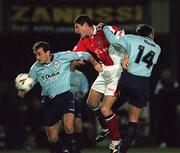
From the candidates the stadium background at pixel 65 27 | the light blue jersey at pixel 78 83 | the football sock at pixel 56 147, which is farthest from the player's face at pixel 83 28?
the stadium background at pixel 65 27

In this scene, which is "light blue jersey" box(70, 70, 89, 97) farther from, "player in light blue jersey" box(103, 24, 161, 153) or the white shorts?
"player in light blue jersey" box(103, 24, 161, 153)

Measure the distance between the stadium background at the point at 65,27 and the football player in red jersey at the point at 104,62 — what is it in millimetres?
5707

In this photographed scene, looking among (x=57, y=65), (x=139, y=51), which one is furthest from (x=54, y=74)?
(x=139, y=51)

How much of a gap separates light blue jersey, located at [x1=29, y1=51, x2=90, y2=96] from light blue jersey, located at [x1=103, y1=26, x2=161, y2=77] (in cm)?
81

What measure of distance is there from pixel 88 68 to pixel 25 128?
2658 millimetres

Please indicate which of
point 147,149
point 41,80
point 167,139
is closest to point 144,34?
point 41,80

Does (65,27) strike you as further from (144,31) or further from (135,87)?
(135,87)

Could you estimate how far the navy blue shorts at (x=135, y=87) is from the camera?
→ 13.8 metres

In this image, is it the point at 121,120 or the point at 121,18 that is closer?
the point at 121,120

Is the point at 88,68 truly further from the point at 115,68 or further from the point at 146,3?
the point at 115,68

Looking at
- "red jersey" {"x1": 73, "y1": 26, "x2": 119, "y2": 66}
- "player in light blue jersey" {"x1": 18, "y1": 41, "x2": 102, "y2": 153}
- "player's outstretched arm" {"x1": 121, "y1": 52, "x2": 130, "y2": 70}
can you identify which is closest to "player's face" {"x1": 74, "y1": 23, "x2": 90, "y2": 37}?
"red jersey" {"x1": 73, "y1": 26, "x2": 119, "y2": 66}

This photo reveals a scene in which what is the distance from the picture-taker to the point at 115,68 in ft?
47.3

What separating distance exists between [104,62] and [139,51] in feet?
3.05

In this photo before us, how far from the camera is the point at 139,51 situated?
13.7 m
